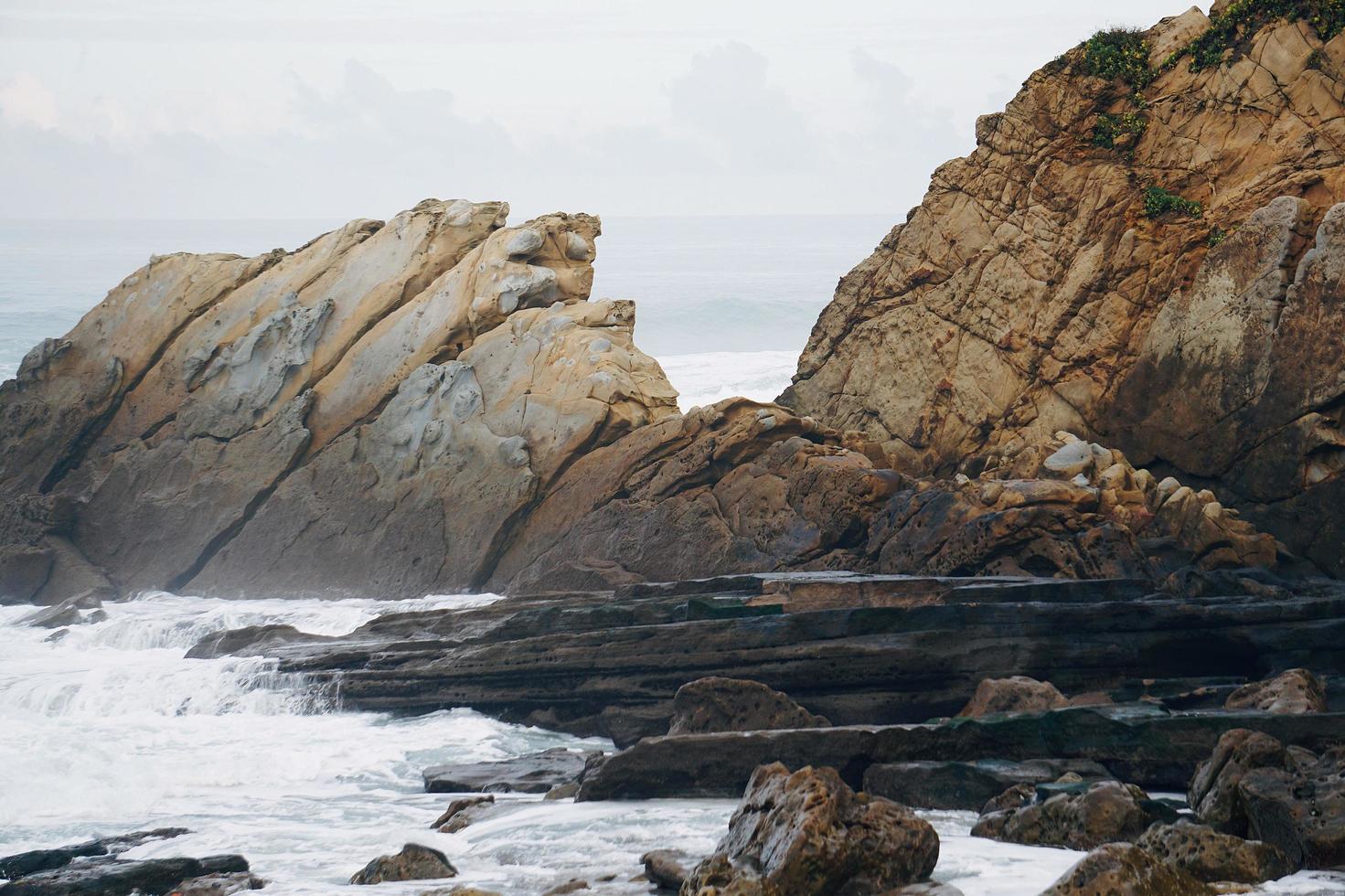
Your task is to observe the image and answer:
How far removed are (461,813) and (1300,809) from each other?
7.22 m

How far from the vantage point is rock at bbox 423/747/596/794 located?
13.9 m

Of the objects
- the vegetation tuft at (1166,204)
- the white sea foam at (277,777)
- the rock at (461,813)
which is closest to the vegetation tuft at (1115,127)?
the vegetation tuft at (1166,204)

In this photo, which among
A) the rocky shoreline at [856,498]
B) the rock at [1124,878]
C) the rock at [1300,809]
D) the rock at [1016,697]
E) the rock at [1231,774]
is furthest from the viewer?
the rock at [1016,697]

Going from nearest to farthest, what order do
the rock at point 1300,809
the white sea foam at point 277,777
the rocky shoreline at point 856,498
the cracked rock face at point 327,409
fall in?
1. the rock at point 1300,809
2. the white sea foam at point 277,777
3. the rocky shoreline at point 856,498
4. the cracked rock face at point 327,409

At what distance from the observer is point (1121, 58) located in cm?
2619

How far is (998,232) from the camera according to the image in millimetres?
26562

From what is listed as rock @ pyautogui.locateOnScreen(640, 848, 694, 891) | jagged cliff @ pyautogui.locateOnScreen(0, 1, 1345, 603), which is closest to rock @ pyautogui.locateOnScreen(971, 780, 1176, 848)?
rock @ pyautogui.locateOnScreen(640, 848, 694, 891)

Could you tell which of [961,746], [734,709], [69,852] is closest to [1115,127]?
[734,709]

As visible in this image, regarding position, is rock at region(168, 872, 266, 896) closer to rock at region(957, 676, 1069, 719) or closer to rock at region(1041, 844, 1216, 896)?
rock at region(1041, 844, 1216, 896)

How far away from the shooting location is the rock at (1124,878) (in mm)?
7758

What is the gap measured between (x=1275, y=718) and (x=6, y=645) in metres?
20.0

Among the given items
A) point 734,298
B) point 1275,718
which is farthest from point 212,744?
→ point 734,298

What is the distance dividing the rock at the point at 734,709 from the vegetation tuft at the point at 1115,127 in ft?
52.3

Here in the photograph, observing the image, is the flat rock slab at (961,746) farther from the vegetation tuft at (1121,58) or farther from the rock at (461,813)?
the vegetation tuft at (1121,58)
